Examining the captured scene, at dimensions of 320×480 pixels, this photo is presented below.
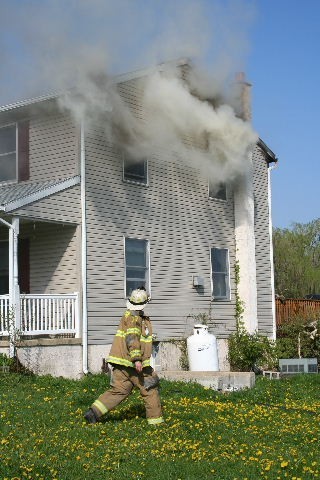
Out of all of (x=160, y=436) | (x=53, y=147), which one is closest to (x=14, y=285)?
(x=53, y=147)

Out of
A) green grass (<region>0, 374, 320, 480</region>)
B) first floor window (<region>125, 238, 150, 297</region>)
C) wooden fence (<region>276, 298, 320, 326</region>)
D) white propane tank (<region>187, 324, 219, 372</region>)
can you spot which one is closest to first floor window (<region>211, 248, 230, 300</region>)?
white propane tank (<region>187, 324, 219, 372</region>)

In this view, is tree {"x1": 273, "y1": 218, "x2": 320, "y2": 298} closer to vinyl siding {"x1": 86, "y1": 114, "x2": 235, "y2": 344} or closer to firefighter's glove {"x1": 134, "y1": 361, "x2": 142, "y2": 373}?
vinyl siding {"x1": 86, "y1": 114, "x2": 235, "y2": 344}

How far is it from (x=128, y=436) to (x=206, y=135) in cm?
1176

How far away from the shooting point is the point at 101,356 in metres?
16.5

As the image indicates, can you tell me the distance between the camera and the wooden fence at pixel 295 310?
22.6 meters

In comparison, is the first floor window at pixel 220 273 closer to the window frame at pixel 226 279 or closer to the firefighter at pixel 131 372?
the window frame at pixel 226 279

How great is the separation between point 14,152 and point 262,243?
7744 millimetres

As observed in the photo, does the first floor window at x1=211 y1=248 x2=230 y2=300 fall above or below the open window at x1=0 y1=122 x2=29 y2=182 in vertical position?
below

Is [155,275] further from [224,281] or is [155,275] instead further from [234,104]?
[234,104]

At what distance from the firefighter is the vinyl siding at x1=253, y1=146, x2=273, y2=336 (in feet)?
37.3

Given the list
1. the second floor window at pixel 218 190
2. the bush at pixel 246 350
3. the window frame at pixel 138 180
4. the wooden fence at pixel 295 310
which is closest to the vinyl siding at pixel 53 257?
the window frame at pixel 138 180

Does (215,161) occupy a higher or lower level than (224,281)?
higher

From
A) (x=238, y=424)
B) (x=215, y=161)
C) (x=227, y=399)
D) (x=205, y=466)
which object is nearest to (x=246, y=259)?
(x=215, y=161)

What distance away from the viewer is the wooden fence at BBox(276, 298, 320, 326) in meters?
22.6
